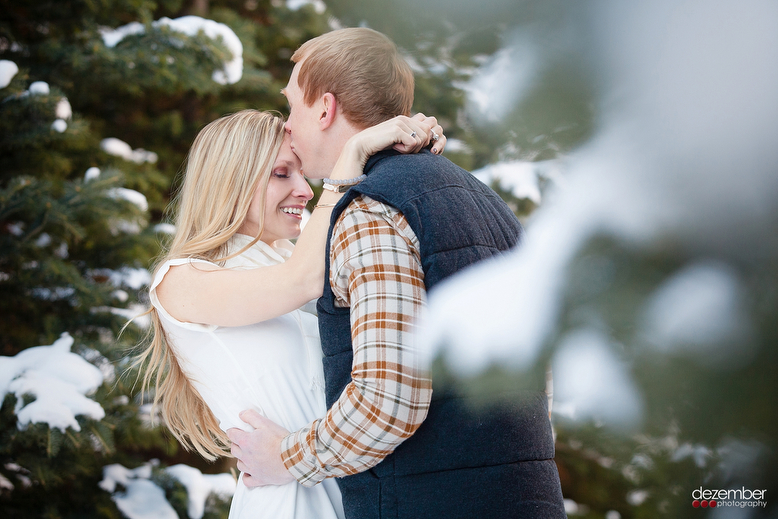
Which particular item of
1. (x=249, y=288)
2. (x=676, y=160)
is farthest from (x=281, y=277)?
(x=676, y=160)

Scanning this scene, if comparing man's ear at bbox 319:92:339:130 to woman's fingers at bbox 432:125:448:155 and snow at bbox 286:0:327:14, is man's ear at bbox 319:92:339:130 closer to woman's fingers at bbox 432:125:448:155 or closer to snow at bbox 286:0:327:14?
woman's fingers at bbox 432:125:448:155

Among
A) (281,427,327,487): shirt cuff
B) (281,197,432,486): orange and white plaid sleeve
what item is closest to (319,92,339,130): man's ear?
(281,197,432,486): orange and white plaid sleeve

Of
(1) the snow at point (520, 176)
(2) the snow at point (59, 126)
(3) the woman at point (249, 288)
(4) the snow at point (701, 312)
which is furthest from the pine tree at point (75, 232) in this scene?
(4) the snow at point (701, 312)

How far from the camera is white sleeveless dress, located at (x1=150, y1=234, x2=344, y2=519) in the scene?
1512 millimetres

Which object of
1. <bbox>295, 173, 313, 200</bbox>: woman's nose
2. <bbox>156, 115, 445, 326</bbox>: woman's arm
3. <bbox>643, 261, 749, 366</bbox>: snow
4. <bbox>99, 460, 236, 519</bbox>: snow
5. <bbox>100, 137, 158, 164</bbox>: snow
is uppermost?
<bbox>100, 137, 158, 164</bbox>: snow

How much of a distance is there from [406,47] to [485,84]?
0.07m

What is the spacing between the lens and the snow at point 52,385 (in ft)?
7.14

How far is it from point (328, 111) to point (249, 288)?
0.45 m

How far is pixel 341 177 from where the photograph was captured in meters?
1.25

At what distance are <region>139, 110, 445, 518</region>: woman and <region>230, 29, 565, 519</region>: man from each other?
0.48 feet

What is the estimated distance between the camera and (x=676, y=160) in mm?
329

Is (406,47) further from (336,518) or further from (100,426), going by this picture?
(100,426)

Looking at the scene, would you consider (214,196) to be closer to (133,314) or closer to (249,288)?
(249,288)

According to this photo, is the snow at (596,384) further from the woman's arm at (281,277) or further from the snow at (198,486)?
the snow at (198,486)
